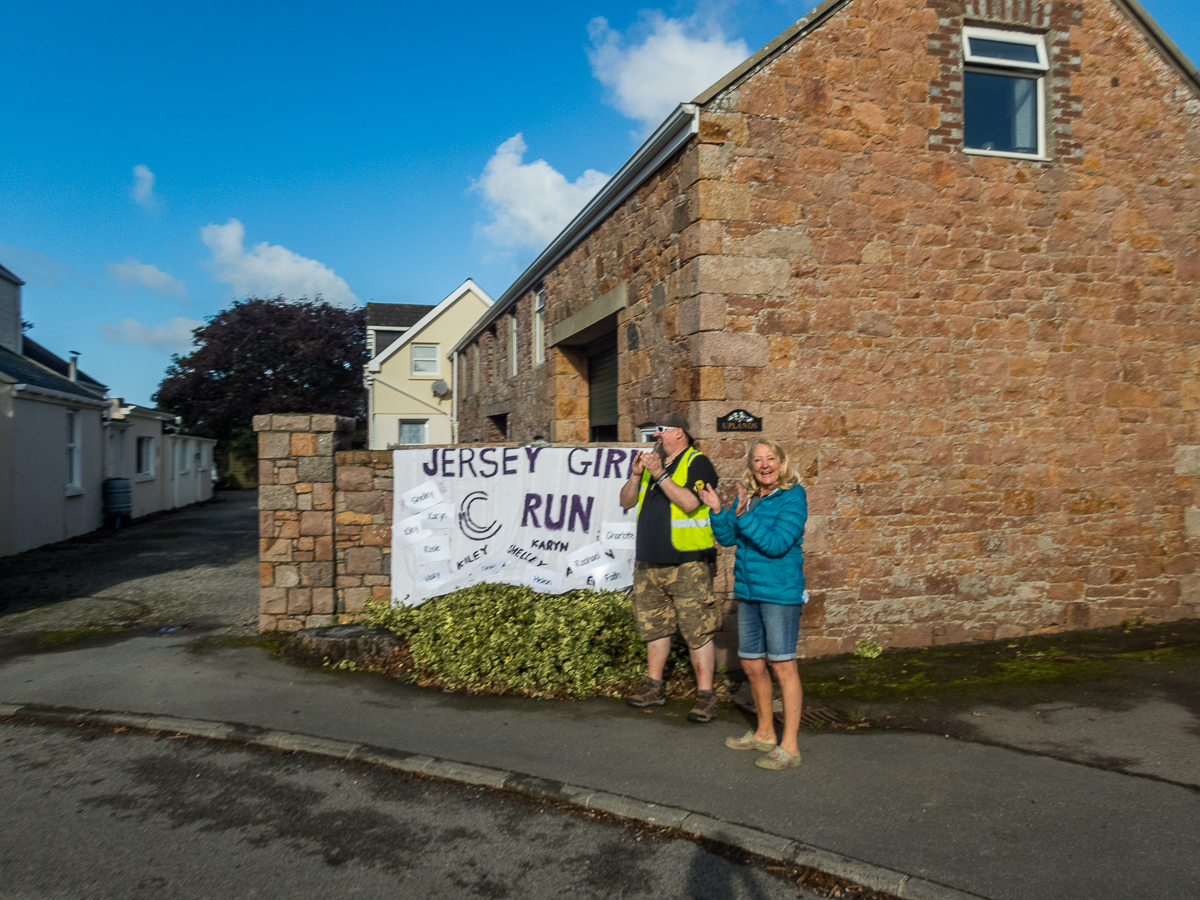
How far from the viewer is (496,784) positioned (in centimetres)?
464

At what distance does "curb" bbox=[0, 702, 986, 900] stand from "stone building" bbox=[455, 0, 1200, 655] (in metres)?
3.36

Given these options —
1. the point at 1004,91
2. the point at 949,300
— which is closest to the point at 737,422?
the point at 949,300

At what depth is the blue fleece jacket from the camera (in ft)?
15.4

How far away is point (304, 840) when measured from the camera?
13.1 feet

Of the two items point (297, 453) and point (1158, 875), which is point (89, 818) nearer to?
point (297, 453)

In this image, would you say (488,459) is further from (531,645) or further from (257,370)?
(257,370)

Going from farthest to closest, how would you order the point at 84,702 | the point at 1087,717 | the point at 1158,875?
the point at 84,702
the point at 1087,717
the point at 1158,875

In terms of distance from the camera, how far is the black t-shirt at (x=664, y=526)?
5.65 m

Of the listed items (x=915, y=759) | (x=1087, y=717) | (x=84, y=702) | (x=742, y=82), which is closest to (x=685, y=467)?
(x=915, y=759)

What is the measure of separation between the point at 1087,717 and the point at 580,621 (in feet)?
11.9

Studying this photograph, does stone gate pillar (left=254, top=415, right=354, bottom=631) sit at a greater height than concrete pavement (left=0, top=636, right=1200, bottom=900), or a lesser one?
greater

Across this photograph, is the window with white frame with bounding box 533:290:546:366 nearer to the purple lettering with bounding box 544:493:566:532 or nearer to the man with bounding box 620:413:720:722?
the purple lettering with bounding box 544:493:566:532

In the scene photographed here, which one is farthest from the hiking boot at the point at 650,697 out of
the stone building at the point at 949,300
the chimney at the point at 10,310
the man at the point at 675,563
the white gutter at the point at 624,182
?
the chimney at the point at 10,310

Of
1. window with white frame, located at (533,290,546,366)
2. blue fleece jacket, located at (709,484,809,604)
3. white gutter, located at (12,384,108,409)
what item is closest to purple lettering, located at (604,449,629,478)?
blue fleece jacket, located at (709,484,809,604)
